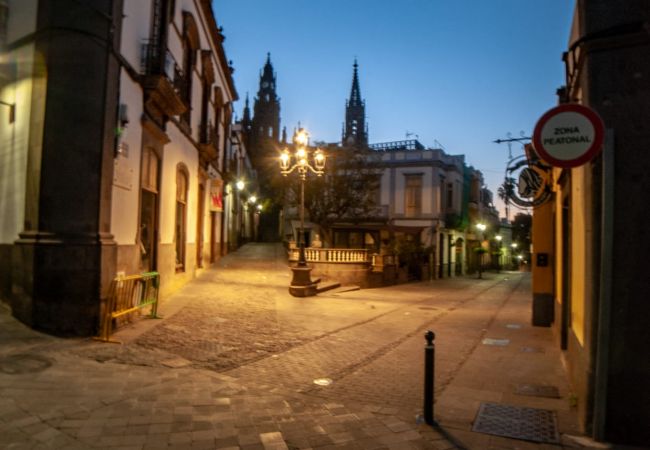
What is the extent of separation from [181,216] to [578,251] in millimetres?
11986

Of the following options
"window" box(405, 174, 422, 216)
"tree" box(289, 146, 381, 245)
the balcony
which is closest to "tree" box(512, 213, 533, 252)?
"window" box(405, 174, 422, 216)

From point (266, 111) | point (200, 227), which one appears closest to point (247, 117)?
point (266, 111)

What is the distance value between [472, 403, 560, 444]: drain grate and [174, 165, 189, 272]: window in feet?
36.2

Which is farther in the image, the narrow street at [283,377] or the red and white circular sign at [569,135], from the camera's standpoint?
the narrow street at [283,377]

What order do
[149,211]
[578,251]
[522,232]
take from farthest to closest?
[522,232] < [149,211] < [578,251]

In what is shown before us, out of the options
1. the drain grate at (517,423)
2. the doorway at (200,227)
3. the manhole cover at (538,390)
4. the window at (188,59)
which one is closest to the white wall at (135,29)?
the window at (188,59)

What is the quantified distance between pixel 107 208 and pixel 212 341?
2968 mm

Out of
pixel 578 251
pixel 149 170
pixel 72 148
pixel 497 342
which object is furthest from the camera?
pixel 149 170

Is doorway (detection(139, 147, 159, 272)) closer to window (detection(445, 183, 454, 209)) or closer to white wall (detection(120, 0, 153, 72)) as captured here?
white wall (detection(120, 0, 153, 72))

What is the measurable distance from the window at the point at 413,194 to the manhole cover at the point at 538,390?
89.9 ft

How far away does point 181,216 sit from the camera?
14.8 metres

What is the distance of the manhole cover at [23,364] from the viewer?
227 inches

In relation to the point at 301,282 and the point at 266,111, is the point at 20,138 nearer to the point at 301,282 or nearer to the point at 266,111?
the point at 301,282

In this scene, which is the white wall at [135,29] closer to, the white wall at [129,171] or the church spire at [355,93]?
the white wall at [129,171]
